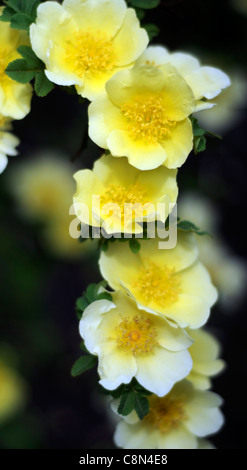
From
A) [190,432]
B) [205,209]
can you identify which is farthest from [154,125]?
[205,209]

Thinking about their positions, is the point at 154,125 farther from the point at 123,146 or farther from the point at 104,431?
the point at 104,431

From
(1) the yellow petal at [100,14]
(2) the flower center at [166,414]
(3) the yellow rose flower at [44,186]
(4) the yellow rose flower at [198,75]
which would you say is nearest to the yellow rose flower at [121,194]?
(4) the yellow rose flower at [198,75]

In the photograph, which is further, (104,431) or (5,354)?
(104,431)

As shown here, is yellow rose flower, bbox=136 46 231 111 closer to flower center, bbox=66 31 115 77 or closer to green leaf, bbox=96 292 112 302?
flower center, bbox=66 31 115 77

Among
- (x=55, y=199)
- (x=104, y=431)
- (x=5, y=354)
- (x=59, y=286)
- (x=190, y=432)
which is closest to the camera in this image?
(x=190, y=432)

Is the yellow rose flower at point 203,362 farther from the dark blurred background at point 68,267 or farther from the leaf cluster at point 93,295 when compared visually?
the dark blurred background at point 68,267

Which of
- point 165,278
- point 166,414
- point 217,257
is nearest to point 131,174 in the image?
point 165,278
